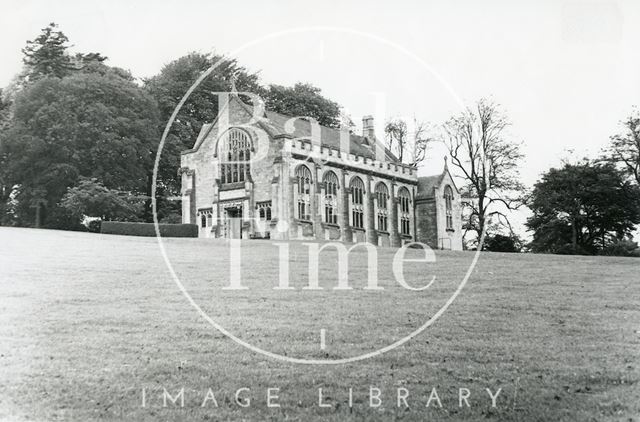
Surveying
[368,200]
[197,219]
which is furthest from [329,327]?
[368,200]

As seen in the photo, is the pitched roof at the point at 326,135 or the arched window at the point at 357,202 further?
the arched window at the point at 357,202

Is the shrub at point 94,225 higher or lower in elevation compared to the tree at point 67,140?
lower

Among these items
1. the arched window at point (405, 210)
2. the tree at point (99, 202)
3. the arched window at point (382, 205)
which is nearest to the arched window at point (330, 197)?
the arched window at point (382, 205)

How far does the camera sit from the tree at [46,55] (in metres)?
46.1

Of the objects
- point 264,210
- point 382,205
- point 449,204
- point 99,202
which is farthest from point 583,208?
point 99,202

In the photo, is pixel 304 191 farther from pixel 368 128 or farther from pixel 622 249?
pixel 622 249

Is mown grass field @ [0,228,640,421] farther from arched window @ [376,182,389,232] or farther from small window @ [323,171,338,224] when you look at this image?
arched window @ [376,182,389,232]

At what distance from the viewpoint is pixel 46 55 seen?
1852 inches

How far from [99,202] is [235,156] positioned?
937 cm

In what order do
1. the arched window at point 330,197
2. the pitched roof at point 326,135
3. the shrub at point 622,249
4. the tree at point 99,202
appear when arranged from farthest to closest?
1. the pitched roof at point 326,135
2. the arched window at point 330,197
3. the shrub at point 622,249
4. the tree at point 99,202

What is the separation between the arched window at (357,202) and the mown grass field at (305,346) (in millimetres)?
25714

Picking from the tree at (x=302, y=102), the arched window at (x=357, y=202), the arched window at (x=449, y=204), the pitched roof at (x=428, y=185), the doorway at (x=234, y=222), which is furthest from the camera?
the tree at (x=302, y=102)

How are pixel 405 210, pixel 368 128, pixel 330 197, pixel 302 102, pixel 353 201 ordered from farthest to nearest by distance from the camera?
1. pixel 368 128
2. pixel 302 102
3. pixel 405 210
4. pixel 353 201
5. pixel 330 197

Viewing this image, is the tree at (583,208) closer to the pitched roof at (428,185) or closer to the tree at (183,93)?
the pitched roof at (428,185)
